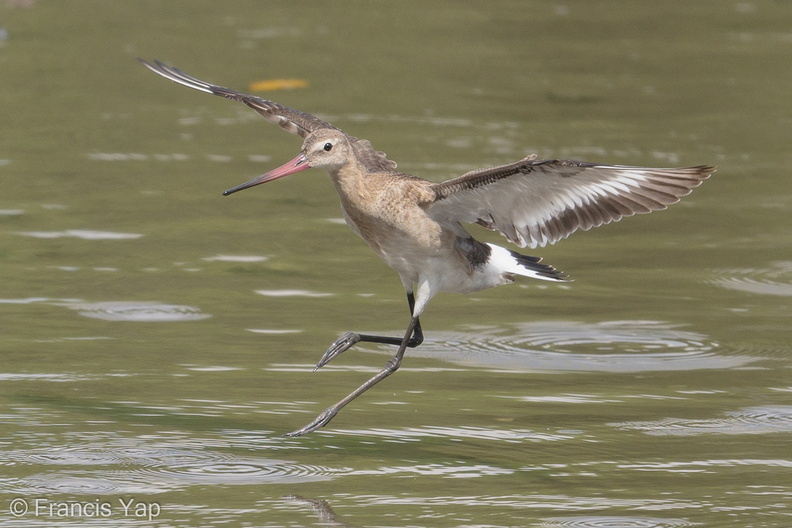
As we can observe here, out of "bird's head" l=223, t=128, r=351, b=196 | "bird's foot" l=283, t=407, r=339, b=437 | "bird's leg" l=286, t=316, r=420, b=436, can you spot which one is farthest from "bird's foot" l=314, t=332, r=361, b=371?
"bird's head" l=223, t=128, r=351, b=196

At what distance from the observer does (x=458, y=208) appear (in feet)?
23.4

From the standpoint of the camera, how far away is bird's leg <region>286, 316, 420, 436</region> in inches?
268

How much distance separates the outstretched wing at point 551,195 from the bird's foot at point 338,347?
704 millimetres

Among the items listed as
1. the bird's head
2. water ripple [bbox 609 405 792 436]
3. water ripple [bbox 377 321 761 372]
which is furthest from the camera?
water ripple [bbox 377 321 761 372]

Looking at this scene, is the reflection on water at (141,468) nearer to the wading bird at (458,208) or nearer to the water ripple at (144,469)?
the water ripple at (144,469)

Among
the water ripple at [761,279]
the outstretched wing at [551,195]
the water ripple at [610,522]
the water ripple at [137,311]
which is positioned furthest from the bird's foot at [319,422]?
the water ripple at [761,279]

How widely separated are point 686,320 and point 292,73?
641cm

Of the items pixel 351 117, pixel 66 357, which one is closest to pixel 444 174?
pixel 351 117

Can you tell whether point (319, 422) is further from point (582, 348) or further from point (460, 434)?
point (582, 348)

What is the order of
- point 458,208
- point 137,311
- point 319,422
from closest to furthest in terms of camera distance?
point 319,422 < point 458,208 < point 137,311

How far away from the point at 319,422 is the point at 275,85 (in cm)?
700

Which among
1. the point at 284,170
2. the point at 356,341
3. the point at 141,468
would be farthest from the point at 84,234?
the point at 141,468

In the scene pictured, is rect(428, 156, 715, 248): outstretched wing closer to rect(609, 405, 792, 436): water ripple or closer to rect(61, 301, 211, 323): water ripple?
rect(609, 405, 792, 436): water ripple

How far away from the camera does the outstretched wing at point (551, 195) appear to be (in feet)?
21.8
